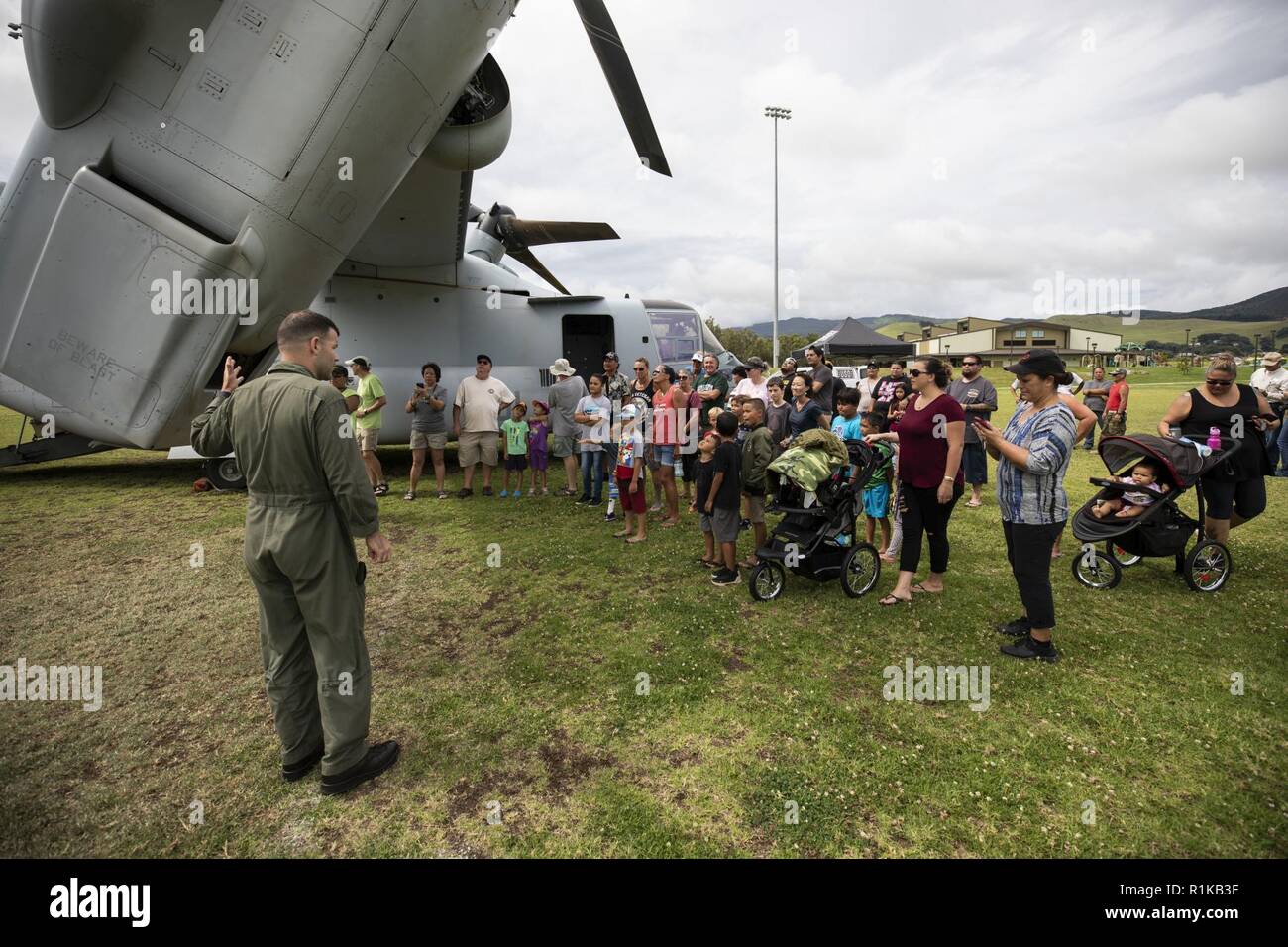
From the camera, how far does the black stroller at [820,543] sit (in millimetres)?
4485

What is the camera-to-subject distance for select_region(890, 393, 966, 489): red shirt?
4090 millimetres

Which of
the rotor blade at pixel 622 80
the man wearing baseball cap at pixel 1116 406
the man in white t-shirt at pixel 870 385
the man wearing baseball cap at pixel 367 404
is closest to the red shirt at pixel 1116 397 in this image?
the man wearing baseball cap at pixel 1116 406

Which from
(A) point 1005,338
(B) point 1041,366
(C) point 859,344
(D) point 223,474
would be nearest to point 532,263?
(D) point 223,474

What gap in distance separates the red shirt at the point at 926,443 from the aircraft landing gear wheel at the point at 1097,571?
1.69 m

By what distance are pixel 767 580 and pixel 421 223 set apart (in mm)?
7275

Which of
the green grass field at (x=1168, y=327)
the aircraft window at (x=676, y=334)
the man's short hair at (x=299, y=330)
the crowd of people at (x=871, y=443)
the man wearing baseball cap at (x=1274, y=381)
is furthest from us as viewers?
the green grass field at (x=1168, y=327)

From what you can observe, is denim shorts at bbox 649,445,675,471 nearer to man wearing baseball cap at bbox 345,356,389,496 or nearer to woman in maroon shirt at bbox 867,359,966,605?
woman in maroon shirt at bbox 867,359,966,605

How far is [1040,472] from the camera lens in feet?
10.6

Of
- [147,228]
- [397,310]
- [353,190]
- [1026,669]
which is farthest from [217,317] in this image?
[1026,669]

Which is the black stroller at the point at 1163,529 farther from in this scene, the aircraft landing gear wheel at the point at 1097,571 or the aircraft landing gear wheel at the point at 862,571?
the aircraft landing gear wheel at the point at 862,571

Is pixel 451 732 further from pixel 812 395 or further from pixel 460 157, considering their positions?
pixel 460 157

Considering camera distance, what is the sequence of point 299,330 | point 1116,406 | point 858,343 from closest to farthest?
point 299,330
point 1116,406
point 858,343

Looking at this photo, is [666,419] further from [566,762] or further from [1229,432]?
[1229,432]

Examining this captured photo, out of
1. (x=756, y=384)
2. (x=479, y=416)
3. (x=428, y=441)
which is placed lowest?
(x=428, y=441)
